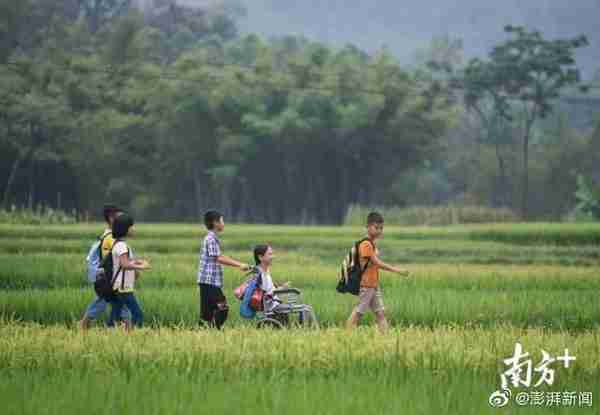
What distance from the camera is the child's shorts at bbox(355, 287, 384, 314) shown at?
9.82m

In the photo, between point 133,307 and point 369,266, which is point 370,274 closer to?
point 369,266

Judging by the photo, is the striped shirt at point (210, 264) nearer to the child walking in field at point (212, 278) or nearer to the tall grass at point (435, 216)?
the child walking in field at point (212, 278)

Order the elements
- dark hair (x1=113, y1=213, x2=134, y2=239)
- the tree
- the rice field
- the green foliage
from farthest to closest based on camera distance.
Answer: the tree
the green foliage
dark hair (x1=113, y1=213, x2=134, y2=239)
the rice field

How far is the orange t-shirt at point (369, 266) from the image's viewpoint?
9758mm

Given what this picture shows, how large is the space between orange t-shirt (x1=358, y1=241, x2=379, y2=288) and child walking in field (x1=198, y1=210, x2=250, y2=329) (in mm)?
1091

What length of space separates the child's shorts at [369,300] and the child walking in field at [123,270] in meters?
2.00

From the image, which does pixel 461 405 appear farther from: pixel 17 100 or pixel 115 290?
pixel 17 100

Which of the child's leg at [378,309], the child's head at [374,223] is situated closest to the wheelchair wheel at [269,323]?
the child's leg at [378,309]

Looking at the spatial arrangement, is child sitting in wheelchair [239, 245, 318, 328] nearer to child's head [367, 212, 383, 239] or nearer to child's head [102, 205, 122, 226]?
child's head [367, 212, 383, 239]

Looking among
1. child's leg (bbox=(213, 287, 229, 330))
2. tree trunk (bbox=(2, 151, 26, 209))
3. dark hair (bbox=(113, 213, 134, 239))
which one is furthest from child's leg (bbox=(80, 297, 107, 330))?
tree trunk (bbox=(2, 151, 26, 209))

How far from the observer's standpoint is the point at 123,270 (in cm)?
928

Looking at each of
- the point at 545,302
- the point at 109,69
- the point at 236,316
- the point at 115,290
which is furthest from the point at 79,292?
the point at 109,69

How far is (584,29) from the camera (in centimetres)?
19525

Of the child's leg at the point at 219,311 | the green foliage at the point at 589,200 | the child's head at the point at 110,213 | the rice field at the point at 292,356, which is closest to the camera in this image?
the rice field at the point at 292,356
